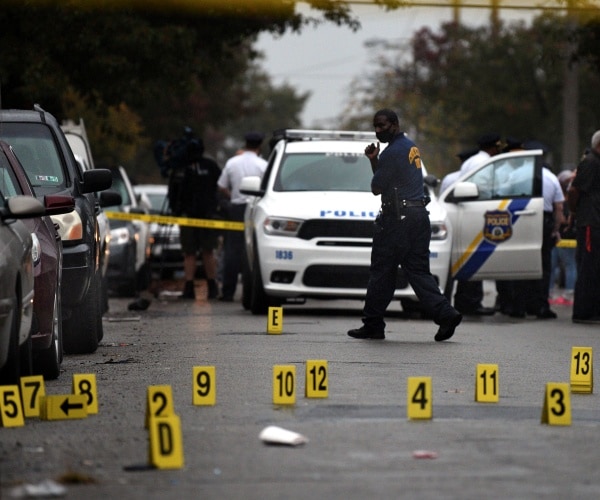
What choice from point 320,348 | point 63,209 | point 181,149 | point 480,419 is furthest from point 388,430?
point 181,149

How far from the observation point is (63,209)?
1071 centimetres

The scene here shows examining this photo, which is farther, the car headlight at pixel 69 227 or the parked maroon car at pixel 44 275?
the car headlight at pixel 69 227

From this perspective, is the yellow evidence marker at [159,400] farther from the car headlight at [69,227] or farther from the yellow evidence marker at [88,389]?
the car headlight at [69,227]

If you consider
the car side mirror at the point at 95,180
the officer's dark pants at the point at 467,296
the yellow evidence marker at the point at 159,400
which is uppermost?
the car side mirror at the point at 95,180

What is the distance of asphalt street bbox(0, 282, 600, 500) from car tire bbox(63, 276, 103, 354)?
14cm

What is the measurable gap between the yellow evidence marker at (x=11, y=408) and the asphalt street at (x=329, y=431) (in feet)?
0.32

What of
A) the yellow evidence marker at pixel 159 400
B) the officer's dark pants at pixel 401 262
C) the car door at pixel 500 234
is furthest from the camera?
the car door at pixel 500 234

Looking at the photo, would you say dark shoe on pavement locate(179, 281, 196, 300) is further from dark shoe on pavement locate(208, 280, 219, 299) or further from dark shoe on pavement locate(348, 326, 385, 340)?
dark shoe on pavement locate(348, 326, 385, 340)

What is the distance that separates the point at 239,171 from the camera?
2144 cm

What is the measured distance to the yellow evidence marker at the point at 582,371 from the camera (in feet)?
33.2

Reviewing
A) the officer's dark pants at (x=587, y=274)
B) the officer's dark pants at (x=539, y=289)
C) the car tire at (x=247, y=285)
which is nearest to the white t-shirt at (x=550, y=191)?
the officer's dark pants at (x=539, y=289)

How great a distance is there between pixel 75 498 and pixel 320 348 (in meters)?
6.58

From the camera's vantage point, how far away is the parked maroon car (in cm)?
1049

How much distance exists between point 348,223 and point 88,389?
8.06 meters
